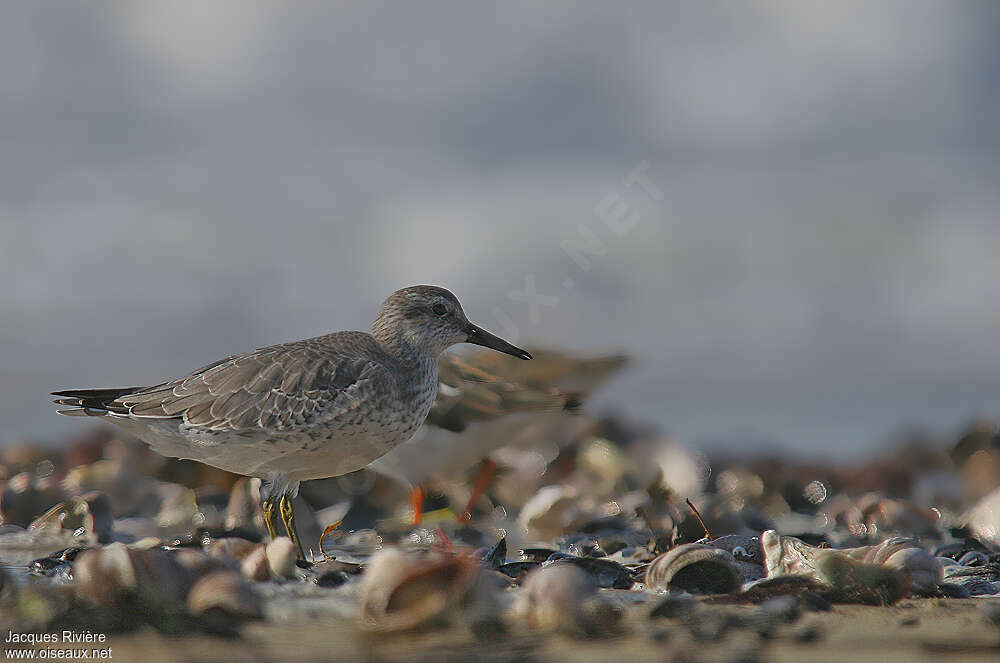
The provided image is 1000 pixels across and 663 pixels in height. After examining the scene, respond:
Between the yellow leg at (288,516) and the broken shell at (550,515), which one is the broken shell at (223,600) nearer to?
the yellow leg at (288,516)

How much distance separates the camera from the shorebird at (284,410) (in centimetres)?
425

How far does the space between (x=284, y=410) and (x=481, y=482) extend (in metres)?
2.68

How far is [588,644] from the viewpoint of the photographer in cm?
252

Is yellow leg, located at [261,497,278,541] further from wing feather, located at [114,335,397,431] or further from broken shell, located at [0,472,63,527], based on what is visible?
broken shell, located at [0,472,63,527]

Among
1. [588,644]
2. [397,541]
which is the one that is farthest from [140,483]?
[588,644]

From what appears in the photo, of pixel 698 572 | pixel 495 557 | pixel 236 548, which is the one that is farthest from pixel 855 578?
pixel 236 548

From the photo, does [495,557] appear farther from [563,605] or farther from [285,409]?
[563,605]

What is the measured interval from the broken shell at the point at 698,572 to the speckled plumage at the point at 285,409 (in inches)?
61.8

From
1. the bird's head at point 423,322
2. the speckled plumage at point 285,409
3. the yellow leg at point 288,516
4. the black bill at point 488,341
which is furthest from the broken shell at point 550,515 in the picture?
the yellow leg at point 288,516

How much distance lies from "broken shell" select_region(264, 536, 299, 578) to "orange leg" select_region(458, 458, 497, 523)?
3087mm

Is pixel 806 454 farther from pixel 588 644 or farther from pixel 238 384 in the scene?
pixel 588 644

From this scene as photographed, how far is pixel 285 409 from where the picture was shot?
4.25 m

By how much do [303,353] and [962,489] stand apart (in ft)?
16.8

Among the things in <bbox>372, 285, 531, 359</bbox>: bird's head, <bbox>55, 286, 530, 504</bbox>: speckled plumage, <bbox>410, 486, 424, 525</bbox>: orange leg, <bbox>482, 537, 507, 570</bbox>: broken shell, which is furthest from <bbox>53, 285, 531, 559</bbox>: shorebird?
<bbox>410, 486, 424, 525</bbox>: orange leg
